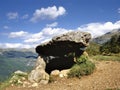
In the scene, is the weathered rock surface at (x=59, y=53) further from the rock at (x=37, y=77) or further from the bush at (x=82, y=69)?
the bush at (x=82, y=69)

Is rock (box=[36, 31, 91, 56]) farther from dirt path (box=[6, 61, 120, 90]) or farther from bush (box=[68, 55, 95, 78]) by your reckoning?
dirt path (box=[6, 61, 120, 90])

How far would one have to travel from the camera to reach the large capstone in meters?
23.1

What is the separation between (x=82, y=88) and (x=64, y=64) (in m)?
9.01

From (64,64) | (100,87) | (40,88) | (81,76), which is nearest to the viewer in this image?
(100,87)

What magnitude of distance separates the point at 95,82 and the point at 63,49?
8.17 metres

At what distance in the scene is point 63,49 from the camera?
25.9m

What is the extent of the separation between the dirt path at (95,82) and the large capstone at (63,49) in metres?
3.15

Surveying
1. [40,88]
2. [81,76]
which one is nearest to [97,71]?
[81,76]

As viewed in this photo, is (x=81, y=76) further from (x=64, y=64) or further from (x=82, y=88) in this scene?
(x=64, y=64)

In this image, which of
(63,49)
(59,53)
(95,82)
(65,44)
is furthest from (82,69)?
(59,53)

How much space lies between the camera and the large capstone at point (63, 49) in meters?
23.1

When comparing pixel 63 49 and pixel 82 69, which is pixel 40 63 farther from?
pixel 82 69

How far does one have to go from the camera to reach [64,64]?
86.0 ft

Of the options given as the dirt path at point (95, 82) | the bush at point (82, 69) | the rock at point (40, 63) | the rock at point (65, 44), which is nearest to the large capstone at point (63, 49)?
the rock at point (65, 44)
